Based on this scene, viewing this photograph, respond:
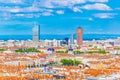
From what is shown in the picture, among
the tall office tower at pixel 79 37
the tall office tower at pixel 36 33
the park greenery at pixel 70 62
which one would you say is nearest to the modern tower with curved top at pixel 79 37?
the tall office tower at pixel 79 37

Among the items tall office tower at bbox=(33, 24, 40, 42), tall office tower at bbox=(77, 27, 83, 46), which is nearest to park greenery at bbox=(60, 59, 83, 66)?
tall office tower at bbox=(77, 27, 83, 46)

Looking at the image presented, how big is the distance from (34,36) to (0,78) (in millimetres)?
42440

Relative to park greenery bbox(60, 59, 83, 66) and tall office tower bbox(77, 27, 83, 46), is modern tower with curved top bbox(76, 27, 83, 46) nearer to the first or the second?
tall office tower bbox(77, 27, 83, 46)

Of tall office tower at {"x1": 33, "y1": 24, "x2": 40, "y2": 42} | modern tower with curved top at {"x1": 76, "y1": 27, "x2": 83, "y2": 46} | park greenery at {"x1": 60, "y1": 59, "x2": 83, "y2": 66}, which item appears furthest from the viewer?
tall office tower at {"x1": 33, "y1": 24, "x2": 40, "y2": 42}

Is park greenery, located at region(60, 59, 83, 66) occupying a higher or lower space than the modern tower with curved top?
lower

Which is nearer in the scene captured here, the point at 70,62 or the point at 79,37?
the point at 70,62

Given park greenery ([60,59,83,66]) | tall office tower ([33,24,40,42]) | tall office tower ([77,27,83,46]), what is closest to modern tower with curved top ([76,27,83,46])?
tall office tower ([77,27,83,46])

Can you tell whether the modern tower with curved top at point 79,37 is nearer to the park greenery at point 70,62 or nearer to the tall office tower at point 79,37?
the tall office tower at point 79,37

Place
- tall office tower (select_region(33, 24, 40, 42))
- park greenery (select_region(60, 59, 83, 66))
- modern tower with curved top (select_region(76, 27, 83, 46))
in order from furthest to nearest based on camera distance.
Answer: tall office tower (select_region(33, 24, 40, 42)) → modern tower with curved top (select_region(76, 27, 83, 46)) → park greenery (select_region(60, 59, 83, 66))

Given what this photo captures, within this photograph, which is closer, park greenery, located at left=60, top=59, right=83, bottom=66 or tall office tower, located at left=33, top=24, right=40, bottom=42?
park greenery, located at left=60, top=59, right=83, bottom=66

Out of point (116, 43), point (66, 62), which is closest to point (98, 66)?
point (66, 62)

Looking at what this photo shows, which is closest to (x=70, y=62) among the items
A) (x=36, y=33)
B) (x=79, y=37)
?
(x=79, y=37)

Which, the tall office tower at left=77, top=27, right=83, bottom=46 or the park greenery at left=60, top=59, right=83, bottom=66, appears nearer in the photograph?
the park greenery at left=60, top=59, right=83, bottom=66

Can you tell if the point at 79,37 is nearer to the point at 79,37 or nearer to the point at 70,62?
the point at 79,37
